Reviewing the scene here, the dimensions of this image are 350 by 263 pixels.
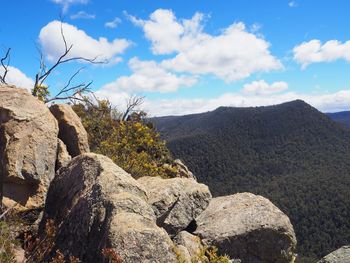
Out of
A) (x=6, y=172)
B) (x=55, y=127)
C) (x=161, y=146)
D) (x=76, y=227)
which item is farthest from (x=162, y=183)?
→ (x=161, y=146)

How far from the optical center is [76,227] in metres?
8.70

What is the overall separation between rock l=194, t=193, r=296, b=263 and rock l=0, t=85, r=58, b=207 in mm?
5698

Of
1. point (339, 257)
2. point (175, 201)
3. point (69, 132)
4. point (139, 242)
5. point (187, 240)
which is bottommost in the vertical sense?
point (339, 257)

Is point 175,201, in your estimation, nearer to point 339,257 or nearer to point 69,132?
point 69,132

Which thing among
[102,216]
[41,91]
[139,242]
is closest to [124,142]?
[41,91]

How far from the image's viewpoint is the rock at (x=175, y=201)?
43.4 feet

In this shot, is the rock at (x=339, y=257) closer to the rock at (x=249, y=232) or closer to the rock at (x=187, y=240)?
the rock at (x=249, y=232)

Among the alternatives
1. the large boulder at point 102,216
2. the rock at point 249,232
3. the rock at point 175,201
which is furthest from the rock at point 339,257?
the large boulder at point 102,216

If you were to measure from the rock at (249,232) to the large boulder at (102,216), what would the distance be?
540 cm

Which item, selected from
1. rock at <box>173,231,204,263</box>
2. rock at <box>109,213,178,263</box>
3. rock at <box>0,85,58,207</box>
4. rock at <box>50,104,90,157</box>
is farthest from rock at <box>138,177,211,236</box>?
rock at <box>109,213,178,263</box>

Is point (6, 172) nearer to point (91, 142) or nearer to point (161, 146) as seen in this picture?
point (91, 142)

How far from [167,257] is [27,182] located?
7.20 m

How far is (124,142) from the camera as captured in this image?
79.2 feet

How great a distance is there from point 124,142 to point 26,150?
37.4ft
